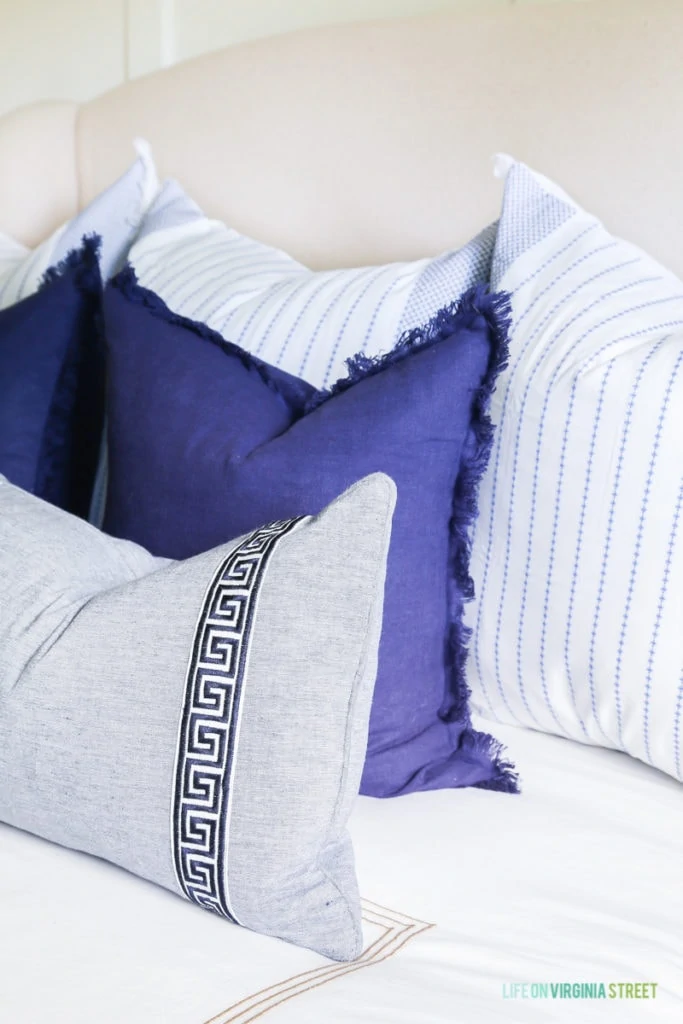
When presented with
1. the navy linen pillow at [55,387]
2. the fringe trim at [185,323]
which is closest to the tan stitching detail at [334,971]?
the fringe trim at [185,323]

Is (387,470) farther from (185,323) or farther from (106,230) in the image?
(106,230)

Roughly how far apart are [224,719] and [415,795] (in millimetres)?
289

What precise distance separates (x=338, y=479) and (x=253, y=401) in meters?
0.12

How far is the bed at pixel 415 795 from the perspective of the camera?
0.62 meters

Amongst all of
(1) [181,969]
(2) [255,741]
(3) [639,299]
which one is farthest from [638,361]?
(1) [181,969]

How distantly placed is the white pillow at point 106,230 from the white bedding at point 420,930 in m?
0.78

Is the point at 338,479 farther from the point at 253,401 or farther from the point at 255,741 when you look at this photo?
the point at 255,741

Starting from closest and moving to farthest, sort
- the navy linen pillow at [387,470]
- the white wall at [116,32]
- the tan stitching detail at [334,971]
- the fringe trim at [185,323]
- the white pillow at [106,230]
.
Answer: the tan stitching detail at [334,971]
the navy linen pillow at [387,470]
the fringe trim at [185,323]
the white pillow at [106,230]
the white wall at [116,32]

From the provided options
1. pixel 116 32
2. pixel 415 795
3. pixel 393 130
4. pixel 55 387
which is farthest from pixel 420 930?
pixel 116 32

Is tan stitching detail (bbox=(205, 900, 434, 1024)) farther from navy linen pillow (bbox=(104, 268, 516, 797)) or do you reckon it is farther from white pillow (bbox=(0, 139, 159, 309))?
white pillow (bbox=(0, 139, 159, 309))

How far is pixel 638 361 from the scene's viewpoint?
0.86m

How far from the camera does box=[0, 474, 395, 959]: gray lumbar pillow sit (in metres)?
0.65

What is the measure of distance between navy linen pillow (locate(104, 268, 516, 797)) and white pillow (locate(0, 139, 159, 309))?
44 centimetres

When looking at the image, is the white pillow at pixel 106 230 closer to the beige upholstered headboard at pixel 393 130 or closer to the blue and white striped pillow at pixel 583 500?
the beige upholstered headboard at pixel 393 130
